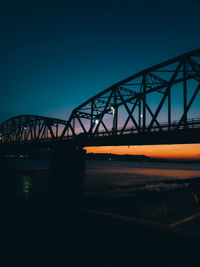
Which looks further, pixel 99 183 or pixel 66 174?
pixel 99 183

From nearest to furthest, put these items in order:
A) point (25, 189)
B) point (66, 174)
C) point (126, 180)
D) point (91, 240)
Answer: point (91, 240)
point (66, 174)
point (25, 189)
point (126, 180)

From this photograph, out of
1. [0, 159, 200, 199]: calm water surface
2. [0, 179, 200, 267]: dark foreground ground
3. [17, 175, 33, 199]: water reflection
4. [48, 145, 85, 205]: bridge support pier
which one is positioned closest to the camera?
[0, 179, 200, 267]: dark foreground ground

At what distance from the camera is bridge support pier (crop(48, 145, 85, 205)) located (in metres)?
22.2

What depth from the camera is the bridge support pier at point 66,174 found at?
72.7 ft

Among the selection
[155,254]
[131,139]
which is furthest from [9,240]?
[131,139]

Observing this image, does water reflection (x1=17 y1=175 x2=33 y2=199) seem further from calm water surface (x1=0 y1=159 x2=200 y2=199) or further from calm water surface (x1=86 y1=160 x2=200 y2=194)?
calm water surface (x1=86 y1=160 x2=200 y2=194)

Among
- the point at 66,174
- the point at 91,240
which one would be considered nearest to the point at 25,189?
the point at 66,174

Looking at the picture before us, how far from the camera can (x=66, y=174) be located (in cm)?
2244

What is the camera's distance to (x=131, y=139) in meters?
20.7

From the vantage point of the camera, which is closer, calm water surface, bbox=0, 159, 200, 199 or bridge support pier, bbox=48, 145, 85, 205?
bridge support pier, bbox=48, 145, 85, 205

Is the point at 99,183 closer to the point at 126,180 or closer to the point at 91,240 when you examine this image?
the point at 126,180

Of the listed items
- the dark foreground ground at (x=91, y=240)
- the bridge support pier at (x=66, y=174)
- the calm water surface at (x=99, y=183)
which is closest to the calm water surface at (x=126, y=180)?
the calm water surface at (x=99, y=183)

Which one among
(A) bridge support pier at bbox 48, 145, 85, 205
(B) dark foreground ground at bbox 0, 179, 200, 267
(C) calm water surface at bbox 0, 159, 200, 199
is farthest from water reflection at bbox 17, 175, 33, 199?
(B) dark foreground ground at bbox 0, 179, 200, 267

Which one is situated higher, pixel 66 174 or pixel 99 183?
pixel 66 174
